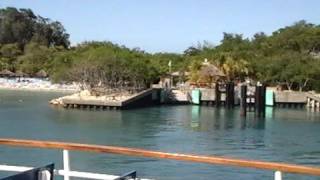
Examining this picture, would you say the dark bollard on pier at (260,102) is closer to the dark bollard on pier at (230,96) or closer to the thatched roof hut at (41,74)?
the dark bollard on pier at (230,96)

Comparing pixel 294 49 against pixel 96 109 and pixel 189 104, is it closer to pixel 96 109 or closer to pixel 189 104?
pixel 189 104

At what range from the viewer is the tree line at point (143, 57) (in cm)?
8375

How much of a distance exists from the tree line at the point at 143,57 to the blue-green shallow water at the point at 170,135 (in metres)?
12.0

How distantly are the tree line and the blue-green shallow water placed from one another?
39.4ft

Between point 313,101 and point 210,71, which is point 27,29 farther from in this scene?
point 313,101

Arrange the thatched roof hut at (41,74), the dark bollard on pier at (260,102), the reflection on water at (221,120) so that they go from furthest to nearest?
1. the thatched roof hut at (41,74)
2. the dark bollard on pier at (260,102)
3. the reflection on water at (221,120)

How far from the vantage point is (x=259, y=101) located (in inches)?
2655

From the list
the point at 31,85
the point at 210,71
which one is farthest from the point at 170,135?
the point at 31,85

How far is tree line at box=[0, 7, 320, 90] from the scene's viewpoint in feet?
275

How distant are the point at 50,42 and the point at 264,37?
2326 inches

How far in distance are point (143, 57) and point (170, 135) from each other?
55.0m

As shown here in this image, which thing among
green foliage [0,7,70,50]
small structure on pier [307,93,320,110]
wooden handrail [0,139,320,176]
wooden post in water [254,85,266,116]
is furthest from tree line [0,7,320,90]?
wooden handrail [0,139,320,176]

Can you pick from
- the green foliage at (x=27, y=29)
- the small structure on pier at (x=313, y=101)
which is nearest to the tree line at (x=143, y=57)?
the green foliage at (x=27, y=29)

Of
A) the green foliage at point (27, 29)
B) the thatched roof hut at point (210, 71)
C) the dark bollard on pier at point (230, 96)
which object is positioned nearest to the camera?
the dark bollard on pier at point (230, 96)
